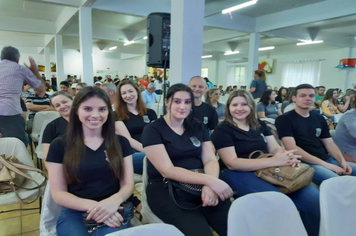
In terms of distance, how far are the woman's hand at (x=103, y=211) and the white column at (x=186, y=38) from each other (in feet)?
6.57

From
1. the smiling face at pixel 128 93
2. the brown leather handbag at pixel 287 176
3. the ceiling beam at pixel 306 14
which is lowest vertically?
the brown leather handbag at pixel 287 176

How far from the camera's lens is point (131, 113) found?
8.05 ft

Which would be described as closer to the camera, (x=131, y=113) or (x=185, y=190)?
(x=185, y=190)

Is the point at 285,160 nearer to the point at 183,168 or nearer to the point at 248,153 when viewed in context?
the point at 248,153

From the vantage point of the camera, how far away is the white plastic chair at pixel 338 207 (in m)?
1.13

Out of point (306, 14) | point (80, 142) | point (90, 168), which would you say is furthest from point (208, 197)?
point (306, 14)

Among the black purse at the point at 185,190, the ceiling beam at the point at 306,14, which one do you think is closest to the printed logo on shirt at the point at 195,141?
the black purse at the point at 185,190

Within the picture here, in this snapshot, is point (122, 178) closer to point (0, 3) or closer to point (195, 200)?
point (195, 200)

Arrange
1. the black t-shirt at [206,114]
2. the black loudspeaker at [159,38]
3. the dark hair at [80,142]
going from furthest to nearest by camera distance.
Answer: the black loudspeaker at [159,38] < the black t-shirt at [206,114] < the dark hair at [80,142]

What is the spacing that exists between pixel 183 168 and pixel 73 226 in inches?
27.5

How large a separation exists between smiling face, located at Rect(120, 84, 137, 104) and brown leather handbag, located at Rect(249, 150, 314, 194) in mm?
1429

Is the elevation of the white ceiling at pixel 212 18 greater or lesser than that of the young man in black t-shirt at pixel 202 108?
greater

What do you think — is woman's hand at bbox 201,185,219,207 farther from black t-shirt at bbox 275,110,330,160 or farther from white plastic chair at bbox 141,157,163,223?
black t-shirt at bbox 275,110,330,160

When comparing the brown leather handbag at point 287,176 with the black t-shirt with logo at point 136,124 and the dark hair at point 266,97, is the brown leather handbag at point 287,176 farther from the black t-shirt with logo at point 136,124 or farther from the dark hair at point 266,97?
the dark hair at point 266,97
